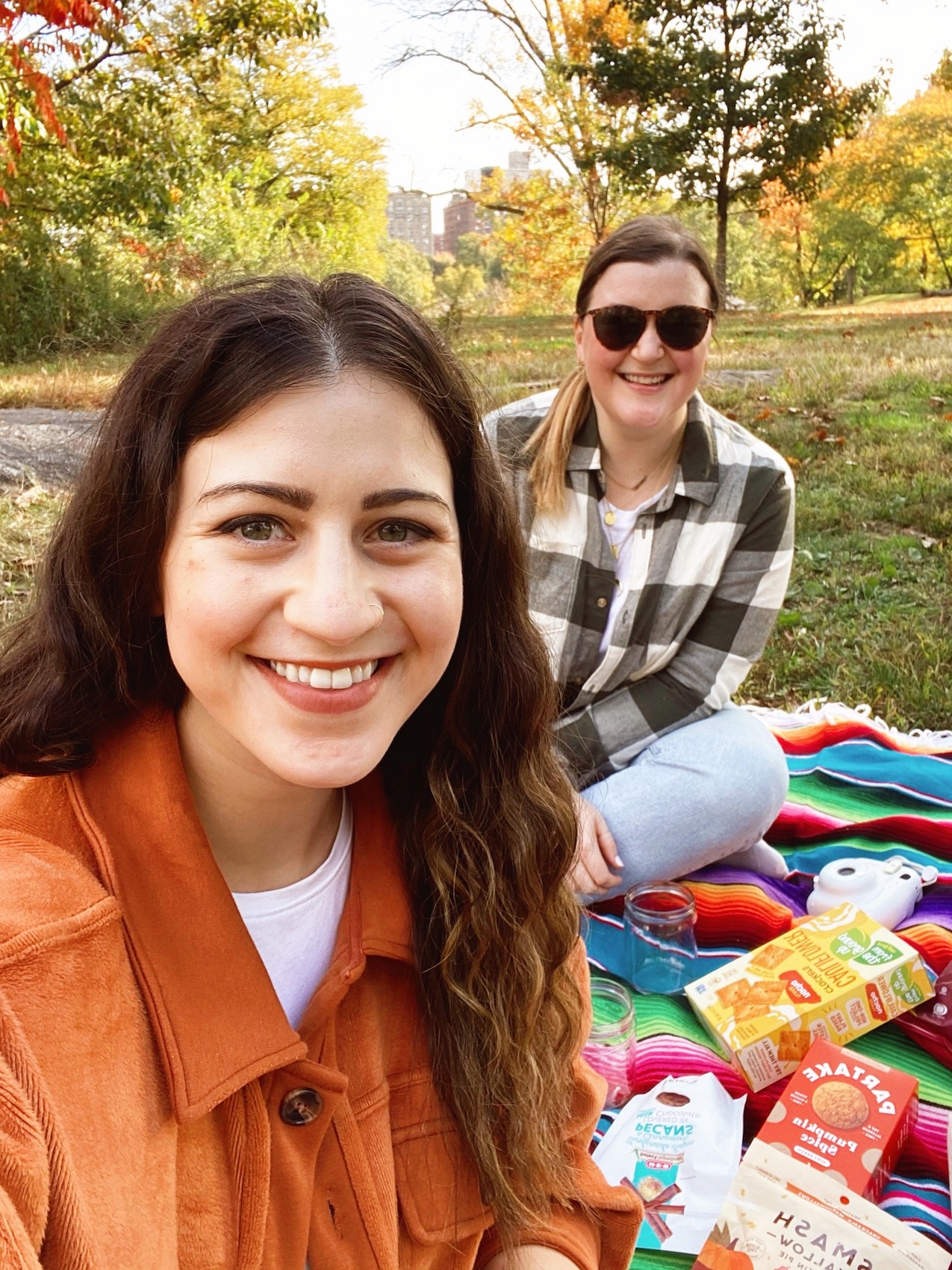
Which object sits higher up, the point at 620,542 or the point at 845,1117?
the point at 620,542

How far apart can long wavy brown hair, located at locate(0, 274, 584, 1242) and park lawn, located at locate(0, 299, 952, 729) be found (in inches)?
13.0

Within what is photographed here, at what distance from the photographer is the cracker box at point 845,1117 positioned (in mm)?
1783

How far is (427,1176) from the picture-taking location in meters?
1.34

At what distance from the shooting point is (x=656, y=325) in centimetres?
284

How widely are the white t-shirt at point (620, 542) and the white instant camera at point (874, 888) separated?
0.86 metres

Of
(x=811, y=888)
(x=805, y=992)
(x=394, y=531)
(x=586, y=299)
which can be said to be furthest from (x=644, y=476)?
(x=394, y=531)

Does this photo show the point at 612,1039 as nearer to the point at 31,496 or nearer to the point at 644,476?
the point at 644,476

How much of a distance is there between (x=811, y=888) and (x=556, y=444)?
1.46 metres

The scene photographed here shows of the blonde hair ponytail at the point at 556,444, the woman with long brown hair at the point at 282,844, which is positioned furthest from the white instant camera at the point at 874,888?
the woman with long brown hair at the point at 282,844

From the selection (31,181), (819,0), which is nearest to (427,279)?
(819,0)

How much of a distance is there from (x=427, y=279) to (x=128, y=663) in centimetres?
3003

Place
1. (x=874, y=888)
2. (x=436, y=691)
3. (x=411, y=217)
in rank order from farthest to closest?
(x=411, y=217) < (x=874, y=888) < (x=436, y=691)

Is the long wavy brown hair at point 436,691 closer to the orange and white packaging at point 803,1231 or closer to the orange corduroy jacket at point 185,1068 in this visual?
the orange corduroy jacket at point 185,1068

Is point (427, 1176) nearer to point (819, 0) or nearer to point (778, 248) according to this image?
point (819, 0)
